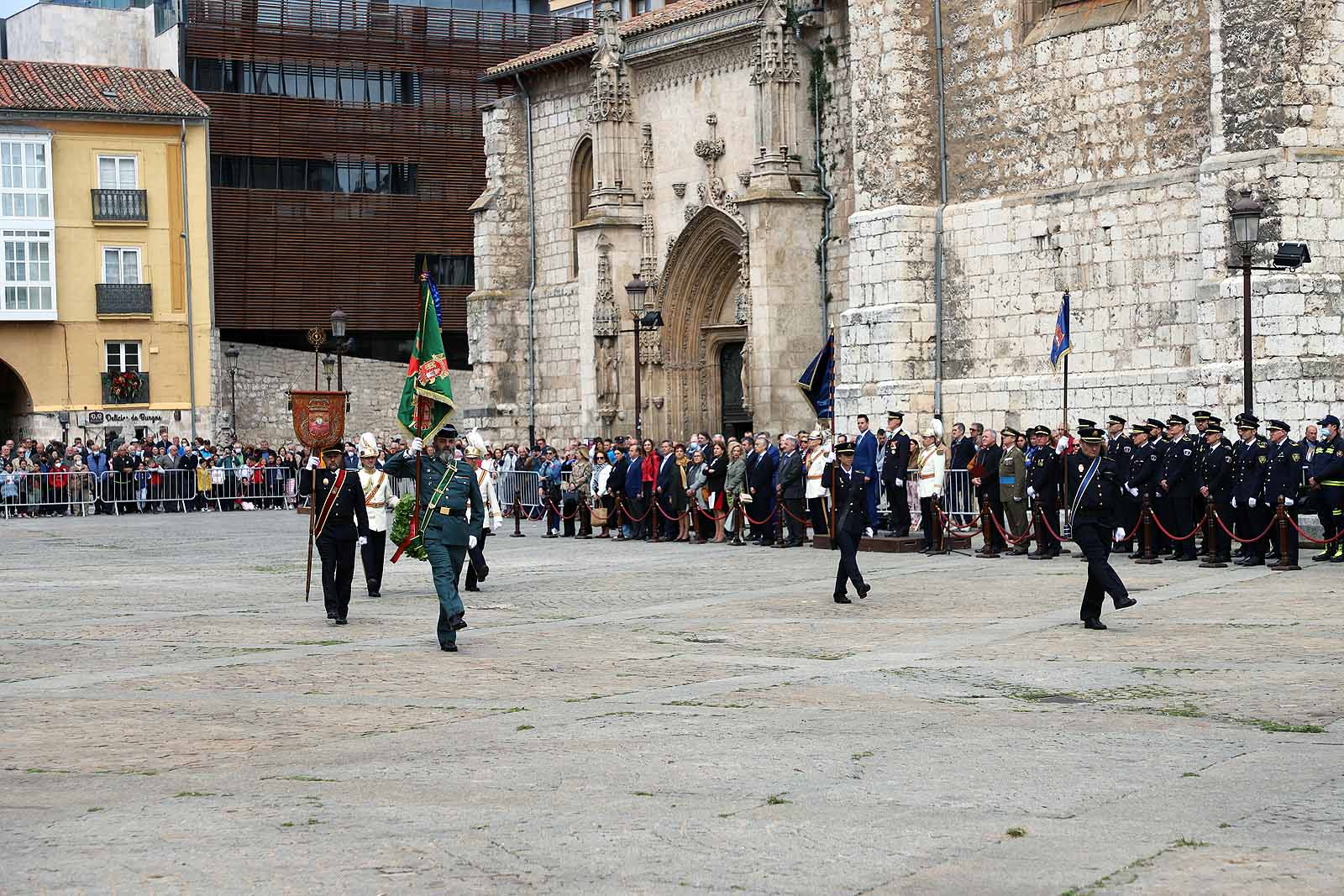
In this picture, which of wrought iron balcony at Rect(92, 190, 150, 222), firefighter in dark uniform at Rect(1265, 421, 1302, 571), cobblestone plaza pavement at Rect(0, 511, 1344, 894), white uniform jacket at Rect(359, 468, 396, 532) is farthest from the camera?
wrought iron balcony at Rect(92, 190, 150, 222)

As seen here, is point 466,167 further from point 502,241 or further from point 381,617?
point 381,617

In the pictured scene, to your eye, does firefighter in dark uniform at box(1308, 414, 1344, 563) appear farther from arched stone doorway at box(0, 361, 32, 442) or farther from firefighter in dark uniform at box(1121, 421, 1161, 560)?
arched stone doorway at box(0, 361, 32, 442)

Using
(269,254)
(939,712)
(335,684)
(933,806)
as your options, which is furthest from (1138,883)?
(269,254)

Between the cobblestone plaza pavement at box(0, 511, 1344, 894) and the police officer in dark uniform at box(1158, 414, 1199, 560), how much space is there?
2574mm

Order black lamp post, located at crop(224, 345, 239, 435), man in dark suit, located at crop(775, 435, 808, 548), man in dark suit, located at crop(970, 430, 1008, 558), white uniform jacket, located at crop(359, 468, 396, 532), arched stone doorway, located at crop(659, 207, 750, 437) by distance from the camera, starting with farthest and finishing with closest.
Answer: black lamp post, located at crop(224, 345, 239, 435) → arched stone doorway, located at crop(659, 207, 750, 437) → man in dark suit, located at crop(775, 435, 808, 548) → man in dark suit, located at crop(970, 430, 1008, 558) → white uniform jacket, located at crop(359, 468, 396, 532)

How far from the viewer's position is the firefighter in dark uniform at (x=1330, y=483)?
19203 mm

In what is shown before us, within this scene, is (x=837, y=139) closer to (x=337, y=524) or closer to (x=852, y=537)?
(x=852, y=537)

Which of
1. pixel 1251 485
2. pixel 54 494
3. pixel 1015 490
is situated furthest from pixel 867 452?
pixel 54 494

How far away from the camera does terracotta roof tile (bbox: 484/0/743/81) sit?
Result: 34531mm

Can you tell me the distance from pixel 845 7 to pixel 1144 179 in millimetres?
8362

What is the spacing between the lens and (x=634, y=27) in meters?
36.4

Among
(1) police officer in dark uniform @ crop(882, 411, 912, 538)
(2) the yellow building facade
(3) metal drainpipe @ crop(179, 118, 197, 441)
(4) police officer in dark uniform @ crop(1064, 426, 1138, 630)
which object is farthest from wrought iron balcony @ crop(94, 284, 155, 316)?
(4) police officer in dark uniform @ crop(1064, 426, 1138, 630)

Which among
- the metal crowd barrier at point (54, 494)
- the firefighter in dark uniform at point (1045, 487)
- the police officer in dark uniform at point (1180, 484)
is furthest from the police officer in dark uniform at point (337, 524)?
the metal crowd barrier at point (54, 494)

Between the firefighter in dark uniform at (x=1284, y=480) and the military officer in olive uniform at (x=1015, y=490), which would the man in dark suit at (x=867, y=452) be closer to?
the military officer in olive uniform at (x=1015, y=490)
